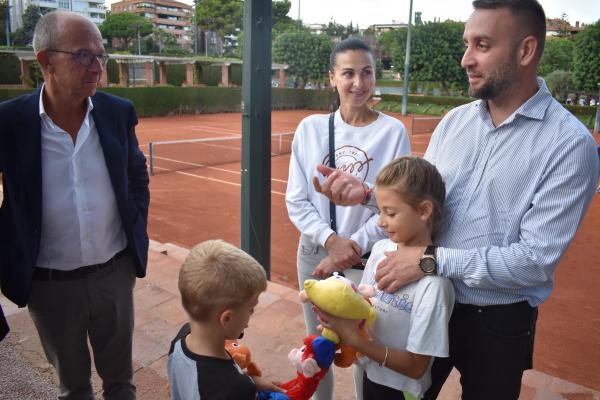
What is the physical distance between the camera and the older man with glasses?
7.42 feet

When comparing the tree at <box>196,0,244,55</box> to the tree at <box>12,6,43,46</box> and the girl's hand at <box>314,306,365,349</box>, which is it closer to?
the tree at <box>12,6,43,46</box>

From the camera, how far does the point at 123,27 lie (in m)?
57.5

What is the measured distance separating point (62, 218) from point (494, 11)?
6.78 feet

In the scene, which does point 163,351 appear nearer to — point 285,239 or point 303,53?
point 285,239

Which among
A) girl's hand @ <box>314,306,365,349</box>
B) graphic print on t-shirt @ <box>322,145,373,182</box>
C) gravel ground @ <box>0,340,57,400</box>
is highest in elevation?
graphic print on t-shirt @ <box>322,145,373,182</box>

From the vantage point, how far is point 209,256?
67.4 inches

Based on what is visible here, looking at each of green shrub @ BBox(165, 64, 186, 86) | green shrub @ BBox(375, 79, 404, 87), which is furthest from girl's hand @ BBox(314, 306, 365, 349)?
green shrub @ BBox(375, 79, 404, 87)

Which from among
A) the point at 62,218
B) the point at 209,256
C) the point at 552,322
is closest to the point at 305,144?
the point at 209,256

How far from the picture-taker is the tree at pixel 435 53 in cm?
4094

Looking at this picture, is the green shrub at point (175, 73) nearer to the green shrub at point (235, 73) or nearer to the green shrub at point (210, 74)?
the green shrub at point (210, 74)

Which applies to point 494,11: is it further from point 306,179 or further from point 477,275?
point 306,179

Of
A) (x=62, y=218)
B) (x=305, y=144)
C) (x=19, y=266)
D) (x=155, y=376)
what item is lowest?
(x=155, y=376)

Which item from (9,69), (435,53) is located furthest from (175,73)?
(435,53)

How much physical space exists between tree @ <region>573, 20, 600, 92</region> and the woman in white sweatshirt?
3096cm
